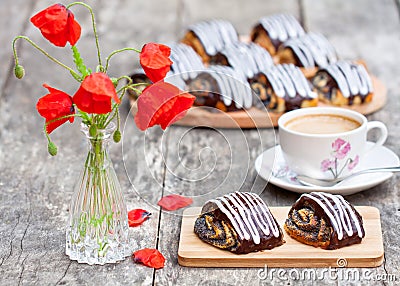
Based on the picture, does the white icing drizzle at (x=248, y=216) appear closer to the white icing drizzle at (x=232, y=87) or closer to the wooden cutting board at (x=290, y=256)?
the wooden cutting board at (x=290, y=256)

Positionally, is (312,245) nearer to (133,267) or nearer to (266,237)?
(266,237)

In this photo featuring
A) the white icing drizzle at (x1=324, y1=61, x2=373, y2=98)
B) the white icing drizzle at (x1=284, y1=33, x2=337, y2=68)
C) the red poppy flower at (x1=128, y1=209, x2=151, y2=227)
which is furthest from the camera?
the white icing drizzle at (x1=284, y1=33, x2=337, y2=68)

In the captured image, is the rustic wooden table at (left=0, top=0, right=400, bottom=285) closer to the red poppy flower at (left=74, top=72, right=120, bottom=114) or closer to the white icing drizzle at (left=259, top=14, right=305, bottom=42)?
the white icing drizzle at (left=259, top=14, right=305, bottom=42)

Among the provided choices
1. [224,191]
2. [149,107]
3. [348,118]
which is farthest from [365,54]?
[149,107]

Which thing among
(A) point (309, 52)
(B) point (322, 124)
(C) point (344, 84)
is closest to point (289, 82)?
(C) point (344, 84)

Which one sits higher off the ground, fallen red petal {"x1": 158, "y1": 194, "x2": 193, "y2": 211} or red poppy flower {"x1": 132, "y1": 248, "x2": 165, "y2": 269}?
fallen red petal {"x1": 158, "y1": 194, "x2": 193, "y2": 211}

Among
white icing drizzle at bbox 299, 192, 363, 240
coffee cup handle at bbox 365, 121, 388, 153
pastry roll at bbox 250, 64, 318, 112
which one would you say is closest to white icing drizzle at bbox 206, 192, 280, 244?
white icing drizzle at bbox 299, 192, 363, 240

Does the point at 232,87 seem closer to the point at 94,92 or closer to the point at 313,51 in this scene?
the point at 313,51
